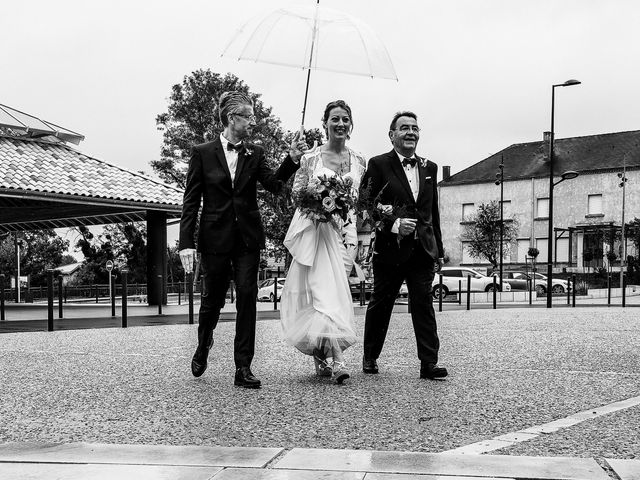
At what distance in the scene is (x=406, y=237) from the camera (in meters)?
6.61

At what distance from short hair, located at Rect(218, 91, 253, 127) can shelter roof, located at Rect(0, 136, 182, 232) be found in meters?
18.3

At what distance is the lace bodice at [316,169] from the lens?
648 centimetres

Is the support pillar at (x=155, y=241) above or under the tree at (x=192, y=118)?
under

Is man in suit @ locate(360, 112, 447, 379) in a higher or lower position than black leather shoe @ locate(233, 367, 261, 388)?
higher

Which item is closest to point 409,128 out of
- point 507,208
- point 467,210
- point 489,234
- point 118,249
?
point 489,234

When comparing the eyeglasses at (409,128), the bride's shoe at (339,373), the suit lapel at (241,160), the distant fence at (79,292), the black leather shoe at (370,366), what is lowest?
the distant fence at (79,292)

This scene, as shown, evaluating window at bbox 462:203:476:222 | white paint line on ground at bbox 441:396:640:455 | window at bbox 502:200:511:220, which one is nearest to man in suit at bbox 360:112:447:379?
white paint line on ground at bbox 441:396:640:455

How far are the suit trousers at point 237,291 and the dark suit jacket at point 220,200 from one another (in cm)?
8

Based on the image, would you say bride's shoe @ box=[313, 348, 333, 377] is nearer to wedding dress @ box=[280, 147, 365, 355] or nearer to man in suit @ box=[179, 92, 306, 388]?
wedding dress @ box=[280, 147, 365, 355]

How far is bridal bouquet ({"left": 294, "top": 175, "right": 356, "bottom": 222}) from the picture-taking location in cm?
617

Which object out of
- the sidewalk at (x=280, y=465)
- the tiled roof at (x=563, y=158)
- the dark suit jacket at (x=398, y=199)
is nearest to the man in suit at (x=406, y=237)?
the dark suit jacket at (x=398, y=199)

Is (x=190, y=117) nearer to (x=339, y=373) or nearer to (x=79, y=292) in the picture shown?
(x=79, y=292)

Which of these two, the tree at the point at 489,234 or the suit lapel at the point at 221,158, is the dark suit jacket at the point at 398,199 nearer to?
the suit lapel at the point at 221,158

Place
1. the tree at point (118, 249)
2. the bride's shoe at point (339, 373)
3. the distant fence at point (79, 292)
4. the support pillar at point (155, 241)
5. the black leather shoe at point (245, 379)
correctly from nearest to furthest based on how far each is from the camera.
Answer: the black leather shoe at point (245, 379) → the bride's shoe at point (339, 373) → the support pillar at point (155, 241) → the distant fence at point (79, 292) → the tree at point (118, 249)
